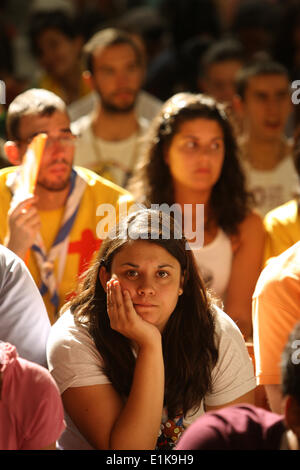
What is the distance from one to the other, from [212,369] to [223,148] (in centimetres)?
148

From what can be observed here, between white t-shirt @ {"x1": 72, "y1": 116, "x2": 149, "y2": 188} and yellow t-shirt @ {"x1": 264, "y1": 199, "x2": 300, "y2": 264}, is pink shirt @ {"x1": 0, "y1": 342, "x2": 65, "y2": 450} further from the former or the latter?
white t-shirt @ {"x1": 72, "y1": 116, "x2": 149, "y2": 188}

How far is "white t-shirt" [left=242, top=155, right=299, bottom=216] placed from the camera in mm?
4535

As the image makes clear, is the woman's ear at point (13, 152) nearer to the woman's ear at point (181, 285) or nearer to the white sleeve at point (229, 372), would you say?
the woman's ear at point (181, 285)

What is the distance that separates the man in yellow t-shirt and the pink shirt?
71 centimetres

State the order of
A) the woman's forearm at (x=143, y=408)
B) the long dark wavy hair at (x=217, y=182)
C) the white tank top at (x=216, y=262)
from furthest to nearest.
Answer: the long dark wavy hair at (x=217, y=182) → the white tank top at (x=216, y=262) → the woman's forearm at (x=143, y=408)

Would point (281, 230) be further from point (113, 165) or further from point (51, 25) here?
point (51, 25)

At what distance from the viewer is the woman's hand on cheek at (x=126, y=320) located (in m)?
2.30

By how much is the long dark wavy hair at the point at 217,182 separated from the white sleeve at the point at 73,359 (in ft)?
4.30

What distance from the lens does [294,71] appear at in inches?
221

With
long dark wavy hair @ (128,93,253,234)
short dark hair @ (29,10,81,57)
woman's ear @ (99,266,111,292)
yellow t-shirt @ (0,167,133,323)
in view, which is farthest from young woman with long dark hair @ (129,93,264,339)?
short dark hair @ (29,10,81,57)

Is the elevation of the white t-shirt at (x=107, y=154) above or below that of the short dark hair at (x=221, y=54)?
below

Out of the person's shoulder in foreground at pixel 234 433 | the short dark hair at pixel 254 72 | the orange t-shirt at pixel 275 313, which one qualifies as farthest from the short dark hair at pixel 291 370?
the short dark hair at pixel 254 72

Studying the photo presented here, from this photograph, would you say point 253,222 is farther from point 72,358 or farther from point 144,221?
point 72,358
